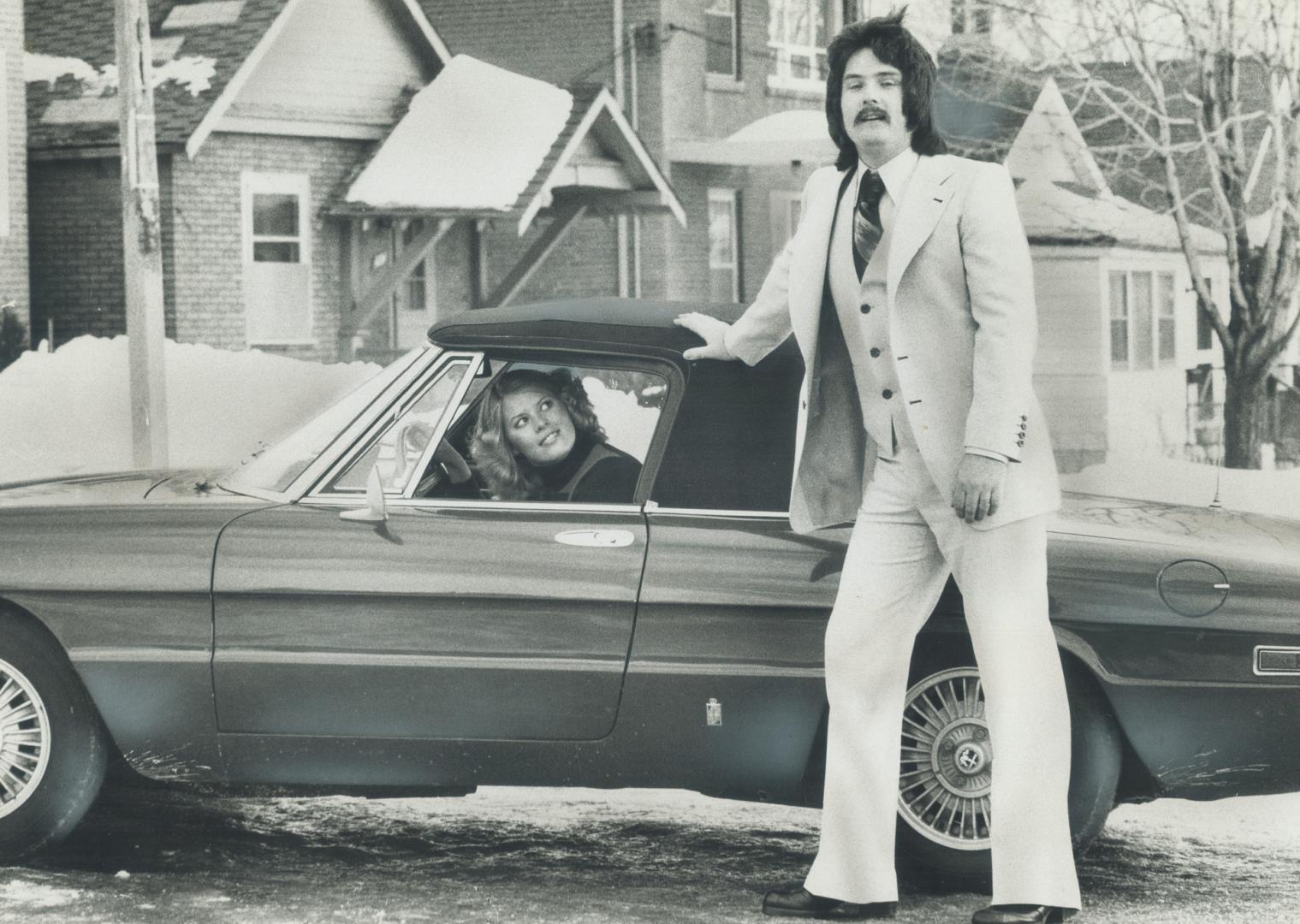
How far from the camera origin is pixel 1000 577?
449 cm

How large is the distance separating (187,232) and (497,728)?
10943mm

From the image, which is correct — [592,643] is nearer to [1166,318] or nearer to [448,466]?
[448,466]

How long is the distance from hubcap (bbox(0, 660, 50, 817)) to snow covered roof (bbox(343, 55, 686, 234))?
1174 centimetres

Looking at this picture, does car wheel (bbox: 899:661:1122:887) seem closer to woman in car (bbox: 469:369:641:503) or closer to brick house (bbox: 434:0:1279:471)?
woman in car (bbox: 469:369:641:503)

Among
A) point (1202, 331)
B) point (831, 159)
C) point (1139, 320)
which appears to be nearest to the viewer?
point (1202, 331)

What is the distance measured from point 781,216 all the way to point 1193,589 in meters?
15.2

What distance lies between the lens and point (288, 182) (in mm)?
16297

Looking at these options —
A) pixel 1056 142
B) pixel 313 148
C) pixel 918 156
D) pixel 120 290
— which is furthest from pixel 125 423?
pixel 918 156

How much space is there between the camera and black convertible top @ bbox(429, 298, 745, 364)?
5188 millimetres

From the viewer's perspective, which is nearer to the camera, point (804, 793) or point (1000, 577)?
point (1000, 577)

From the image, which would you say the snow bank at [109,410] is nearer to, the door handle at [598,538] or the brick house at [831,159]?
the brick house at [831,159]

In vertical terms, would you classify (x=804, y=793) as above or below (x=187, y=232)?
below

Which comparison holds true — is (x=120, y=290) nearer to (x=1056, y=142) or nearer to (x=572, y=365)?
(x=1056, y=142)

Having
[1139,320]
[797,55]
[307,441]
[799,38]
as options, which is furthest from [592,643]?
[799,38]
